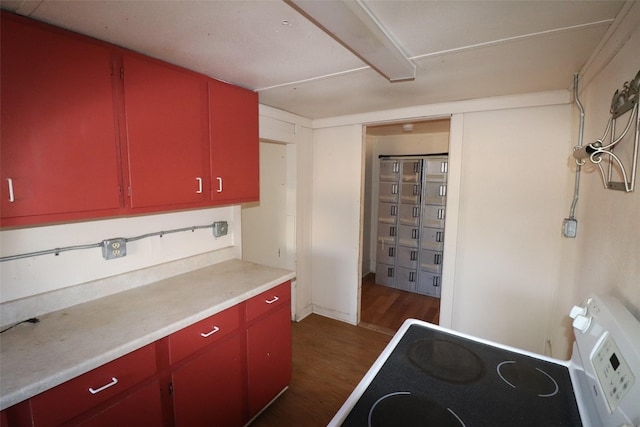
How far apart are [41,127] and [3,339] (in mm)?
821

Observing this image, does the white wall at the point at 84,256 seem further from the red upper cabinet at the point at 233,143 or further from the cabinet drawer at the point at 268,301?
the cabinet drawer at the point at 268,301

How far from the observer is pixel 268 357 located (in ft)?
6.05

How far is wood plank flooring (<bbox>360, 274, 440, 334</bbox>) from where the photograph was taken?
3.10 metres

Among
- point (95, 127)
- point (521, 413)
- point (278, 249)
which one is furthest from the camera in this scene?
point (278, 249)

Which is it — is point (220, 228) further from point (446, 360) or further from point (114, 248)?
point (446, 360)

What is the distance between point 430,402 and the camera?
943 mm

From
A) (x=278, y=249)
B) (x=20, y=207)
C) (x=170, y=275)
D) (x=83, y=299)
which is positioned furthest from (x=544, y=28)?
(x=278, y=249)

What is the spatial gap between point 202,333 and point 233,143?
112cm

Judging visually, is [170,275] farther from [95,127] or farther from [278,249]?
[278,249]

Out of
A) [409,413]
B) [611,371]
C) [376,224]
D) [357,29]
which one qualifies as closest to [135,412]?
[409,413]

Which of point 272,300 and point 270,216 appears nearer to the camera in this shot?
Answer: point 272,300

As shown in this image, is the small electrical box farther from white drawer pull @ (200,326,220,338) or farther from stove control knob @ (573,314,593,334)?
white drawer pull @ (200,326,220,338)

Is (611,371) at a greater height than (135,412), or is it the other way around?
(611,371)

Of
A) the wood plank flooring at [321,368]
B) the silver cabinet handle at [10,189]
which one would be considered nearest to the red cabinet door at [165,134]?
the silver cabinet handle at [10,189]
